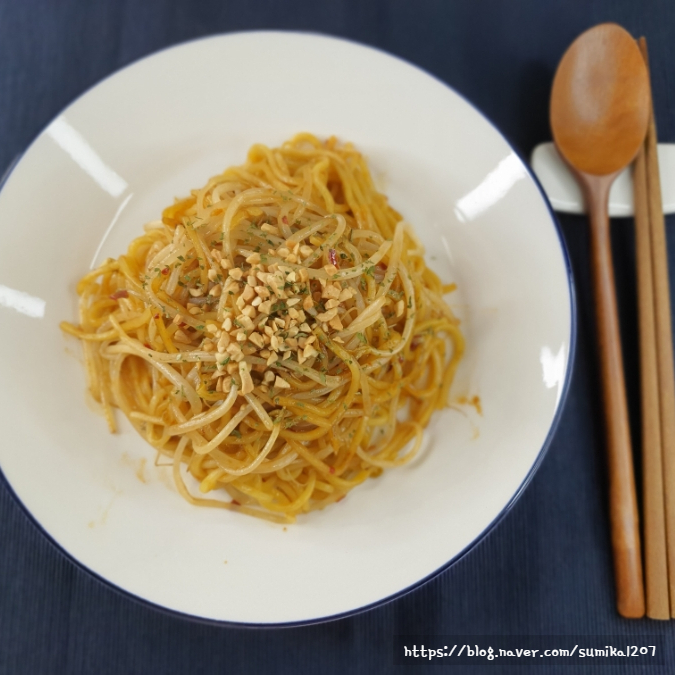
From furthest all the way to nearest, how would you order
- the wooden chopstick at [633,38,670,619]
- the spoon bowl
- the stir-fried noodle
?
the spoon bowl → the wooden chopstick at [633,38,670,619] → the stir-fried noodle

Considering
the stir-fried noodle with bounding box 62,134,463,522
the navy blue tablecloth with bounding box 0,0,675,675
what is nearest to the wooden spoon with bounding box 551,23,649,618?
the navy blue tablecloth with bounding box 0,0,675,675

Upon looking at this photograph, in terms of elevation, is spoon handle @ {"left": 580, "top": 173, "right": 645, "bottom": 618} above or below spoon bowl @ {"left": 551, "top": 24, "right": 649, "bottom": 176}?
below

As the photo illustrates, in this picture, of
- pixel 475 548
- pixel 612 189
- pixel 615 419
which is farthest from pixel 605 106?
pixel 475 548

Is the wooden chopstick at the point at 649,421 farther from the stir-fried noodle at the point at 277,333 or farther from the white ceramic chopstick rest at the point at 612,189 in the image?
the stir-fried noodle at the point at 277,333

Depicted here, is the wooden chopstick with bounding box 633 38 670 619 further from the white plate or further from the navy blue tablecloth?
the white plate

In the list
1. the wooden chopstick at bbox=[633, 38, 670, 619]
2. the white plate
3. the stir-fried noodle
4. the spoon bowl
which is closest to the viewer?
the stir-fried noodle

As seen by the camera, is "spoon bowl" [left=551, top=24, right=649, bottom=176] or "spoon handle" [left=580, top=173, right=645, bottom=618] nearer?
"spoon handle" [left=580, top=173, right=645, bottom=618]

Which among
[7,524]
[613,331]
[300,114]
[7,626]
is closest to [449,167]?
[300,114]
